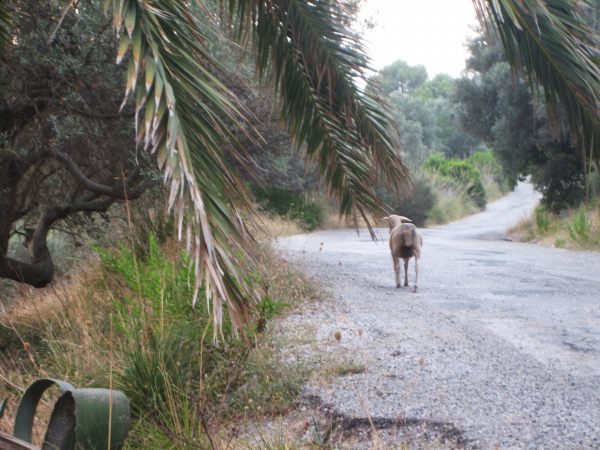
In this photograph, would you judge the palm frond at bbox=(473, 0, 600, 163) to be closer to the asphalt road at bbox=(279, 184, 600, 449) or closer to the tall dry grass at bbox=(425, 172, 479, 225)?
the asphalt road at bbox=(279, 184, 600, 449)

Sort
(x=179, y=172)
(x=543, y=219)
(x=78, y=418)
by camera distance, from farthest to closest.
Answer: (x=543, y=219) → (x=78, y=418) → (x=179, y=172)

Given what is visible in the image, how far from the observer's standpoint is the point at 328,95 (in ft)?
20.5

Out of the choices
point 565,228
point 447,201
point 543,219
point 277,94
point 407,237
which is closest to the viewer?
point 277,94

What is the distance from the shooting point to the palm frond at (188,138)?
3.22 metres

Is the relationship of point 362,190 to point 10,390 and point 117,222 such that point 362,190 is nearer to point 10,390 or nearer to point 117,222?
point 10,390

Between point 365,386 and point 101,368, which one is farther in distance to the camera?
point 101,368

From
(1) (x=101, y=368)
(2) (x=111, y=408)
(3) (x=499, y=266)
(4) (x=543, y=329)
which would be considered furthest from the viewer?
(3) (x=499, y=266)

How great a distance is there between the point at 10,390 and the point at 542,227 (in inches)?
693

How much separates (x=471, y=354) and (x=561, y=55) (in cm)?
244

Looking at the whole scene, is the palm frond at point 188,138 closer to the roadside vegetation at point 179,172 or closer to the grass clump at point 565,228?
the roadside vegetation at point 179,172

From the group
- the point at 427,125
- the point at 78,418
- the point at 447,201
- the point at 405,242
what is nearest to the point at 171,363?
the point at 78,418

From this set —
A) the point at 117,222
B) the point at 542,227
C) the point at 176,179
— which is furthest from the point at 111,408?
the point at 542,227

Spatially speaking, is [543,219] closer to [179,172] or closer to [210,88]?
[210,88]

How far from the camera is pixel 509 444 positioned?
13.3 ft
